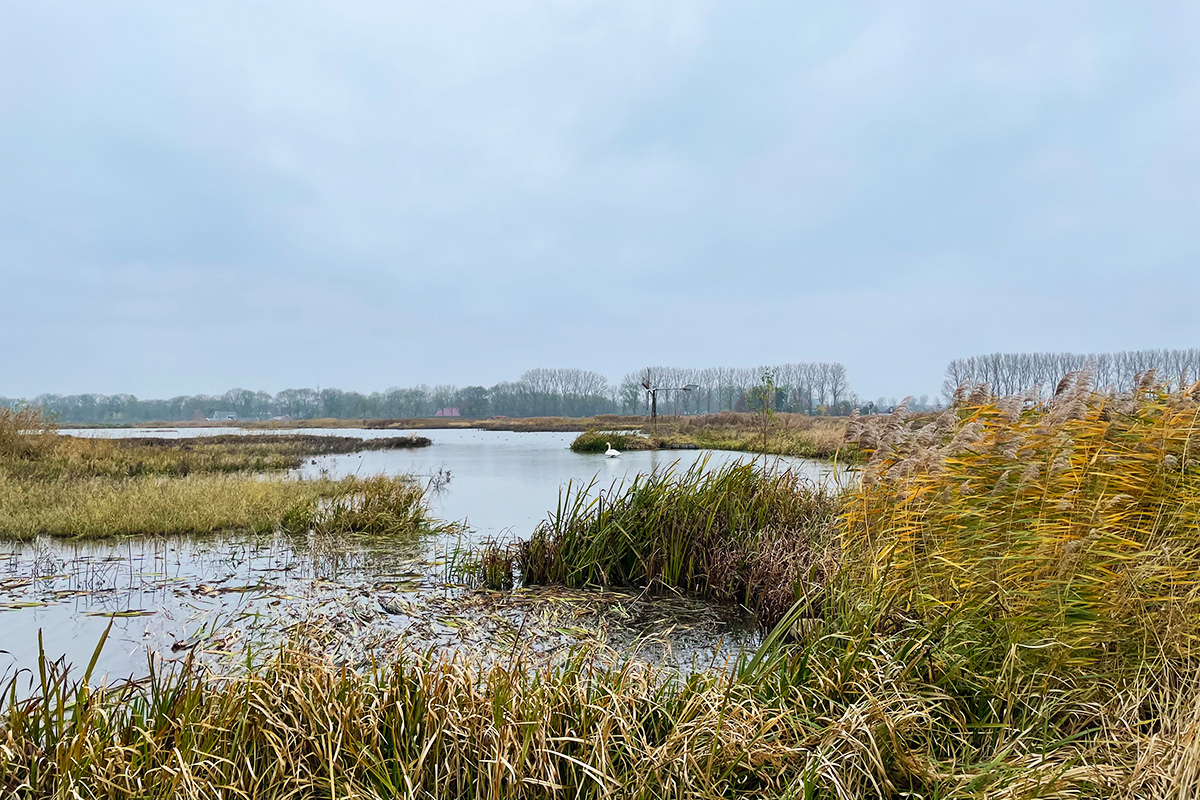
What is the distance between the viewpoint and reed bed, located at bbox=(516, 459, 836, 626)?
5.11 m

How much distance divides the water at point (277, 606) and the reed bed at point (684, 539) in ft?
1.19

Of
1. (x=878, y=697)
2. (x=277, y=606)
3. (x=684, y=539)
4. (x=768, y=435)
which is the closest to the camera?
(x=878, y=697)

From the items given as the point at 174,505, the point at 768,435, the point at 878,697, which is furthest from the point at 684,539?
the point at 768,435

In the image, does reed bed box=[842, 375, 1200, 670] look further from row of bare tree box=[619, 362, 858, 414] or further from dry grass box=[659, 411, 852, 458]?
row of bare tree box=[619, 362, 858, 414]

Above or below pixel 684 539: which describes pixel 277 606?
below

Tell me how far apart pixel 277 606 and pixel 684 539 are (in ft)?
11.0

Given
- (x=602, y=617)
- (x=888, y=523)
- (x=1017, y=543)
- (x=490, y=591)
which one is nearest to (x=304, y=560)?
(x=490, y=591)

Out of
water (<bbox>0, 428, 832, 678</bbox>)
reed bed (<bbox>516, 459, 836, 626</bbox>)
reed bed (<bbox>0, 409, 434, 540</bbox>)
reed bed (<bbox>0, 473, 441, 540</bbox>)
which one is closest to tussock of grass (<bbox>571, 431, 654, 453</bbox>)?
reed bed (<bbox>0, 409, 434, 540</bbox>)

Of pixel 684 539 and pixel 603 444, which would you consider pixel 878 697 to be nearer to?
pixel 684 539

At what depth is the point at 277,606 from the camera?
471 cm

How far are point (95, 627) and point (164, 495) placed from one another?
216 inches

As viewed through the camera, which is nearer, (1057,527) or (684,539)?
(1057,527)

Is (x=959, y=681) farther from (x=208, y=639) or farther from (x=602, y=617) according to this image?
(x=208, y=639)

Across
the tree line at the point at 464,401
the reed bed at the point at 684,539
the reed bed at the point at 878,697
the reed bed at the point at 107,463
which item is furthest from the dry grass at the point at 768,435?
the tree line at the point at 464,401
